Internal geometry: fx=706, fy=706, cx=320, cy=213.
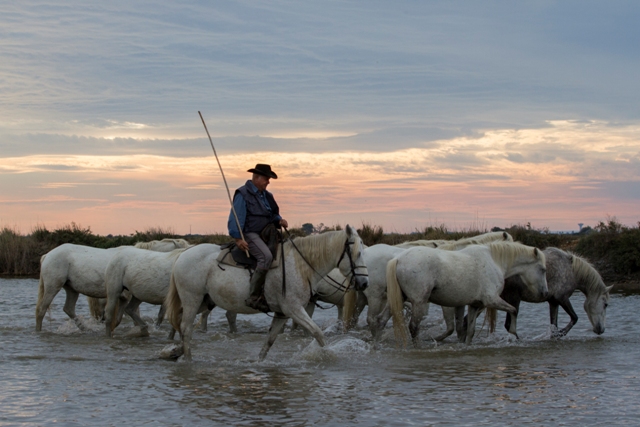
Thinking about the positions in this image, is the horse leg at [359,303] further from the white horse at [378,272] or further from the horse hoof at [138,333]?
the horse hoof at [138,333]


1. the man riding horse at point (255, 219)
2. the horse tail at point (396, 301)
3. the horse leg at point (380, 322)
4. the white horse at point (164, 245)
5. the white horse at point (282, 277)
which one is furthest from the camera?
the white horse at point (164, 245)

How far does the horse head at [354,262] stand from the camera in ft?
26.9

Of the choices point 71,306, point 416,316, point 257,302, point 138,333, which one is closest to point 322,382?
point 257,302

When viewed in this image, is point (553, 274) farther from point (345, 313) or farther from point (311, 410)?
point (311, 410)

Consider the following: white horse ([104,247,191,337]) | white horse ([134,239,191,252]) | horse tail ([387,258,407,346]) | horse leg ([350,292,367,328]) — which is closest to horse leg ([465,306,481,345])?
horse tail ([387,258,407,346])

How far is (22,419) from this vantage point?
6.29 meters

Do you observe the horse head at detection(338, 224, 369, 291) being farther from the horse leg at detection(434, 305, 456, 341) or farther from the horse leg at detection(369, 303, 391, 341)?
the horse leg at detection(434, 305, 456, 341)

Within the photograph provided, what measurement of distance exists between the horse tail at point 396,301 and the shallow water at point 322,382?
0.85 ft

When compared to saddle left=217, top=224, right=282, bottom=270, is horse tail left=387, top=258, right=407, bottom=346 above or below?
below

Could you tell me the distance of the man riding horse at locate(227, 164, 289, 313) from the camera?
8539 millimetres

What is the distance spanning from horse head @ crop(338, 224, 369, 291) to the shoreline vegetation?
12570 mm

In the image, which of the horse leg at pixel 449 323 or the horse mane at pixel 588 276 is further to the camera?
the horse mane at pixel 588 276

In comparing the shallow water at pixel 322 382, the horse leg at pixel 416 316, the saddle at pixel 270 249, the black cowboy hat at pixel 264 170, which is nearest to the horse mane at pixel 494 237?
the shallow water at pixel 322 382

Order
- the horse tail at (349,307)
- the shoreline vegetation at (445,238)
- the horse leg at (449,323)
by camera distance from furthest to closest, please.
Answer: the shoreline vegetation at (445,238), the horse tail at (349,307), the horse leg at (449,323)
